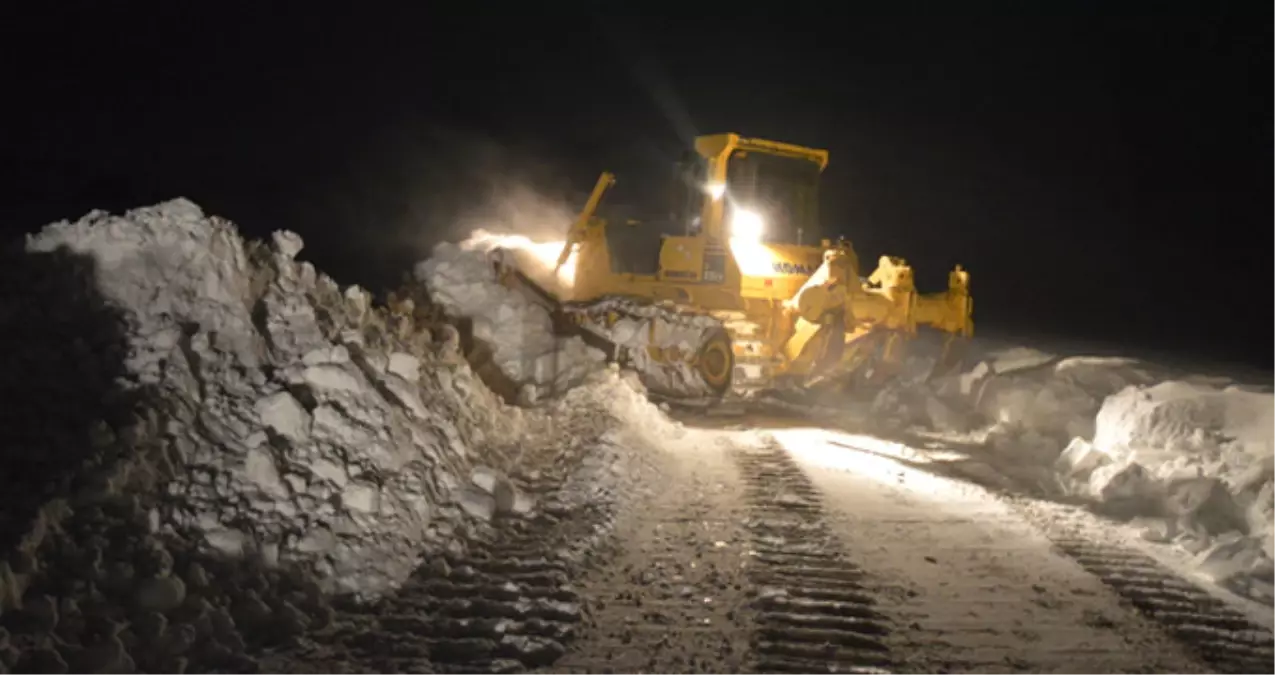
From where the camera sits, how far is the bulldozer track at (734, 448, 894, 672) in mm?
4844

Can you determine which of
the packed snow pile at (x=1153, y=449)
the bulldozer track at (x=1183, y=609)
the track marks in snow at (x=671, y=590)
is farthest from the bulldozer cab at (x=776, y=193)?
the bulldozer track at (x=1183, y=609)

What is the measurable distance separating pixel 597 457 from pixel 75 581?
4.70m

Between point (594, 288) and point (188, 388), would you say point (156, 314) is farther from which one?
point (594, 288)

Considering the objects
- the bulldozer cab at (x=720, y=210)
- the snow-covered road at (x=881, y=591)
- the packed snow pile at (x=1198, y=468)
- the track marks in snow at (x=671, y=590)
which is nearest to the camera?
the track marks in snow at (x=671, y=590)

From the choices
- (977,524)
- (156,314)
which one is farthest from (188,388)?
(977,524)

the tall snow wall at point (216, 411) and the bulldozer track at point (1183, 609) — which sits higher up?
the tall snow wall at point (216, 411)

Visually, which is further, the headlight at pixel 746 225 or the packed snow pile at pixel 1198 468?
the headlight at pixel 746 225

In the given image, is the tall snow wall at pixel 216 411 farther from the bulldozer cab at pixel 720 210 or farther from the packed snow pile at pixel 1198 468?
the bulldozer cab at pixel 720 210

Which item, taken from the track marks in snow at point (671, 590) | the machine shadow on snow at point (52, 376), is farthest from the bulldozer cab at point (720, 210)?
the machine shadow on snow at point (52, 376)

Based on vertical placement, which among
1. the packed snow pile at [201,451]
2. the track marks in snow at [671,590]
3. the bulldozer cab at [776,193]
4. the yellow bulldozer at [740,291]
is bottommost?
the track marks in snow at [671,590]

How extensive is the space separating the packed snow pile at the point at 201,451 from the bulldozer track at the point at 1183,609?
4.07 m

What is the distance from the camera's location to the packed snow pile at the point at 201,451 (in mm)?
4262

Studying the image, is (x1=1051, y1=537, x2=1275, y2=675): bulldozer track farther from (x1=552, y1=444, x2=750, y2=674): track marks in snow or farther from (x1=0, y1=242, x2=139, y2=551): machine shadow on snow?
(x1=0, y1=242, x2=139, y2=551): machine shadow on snow

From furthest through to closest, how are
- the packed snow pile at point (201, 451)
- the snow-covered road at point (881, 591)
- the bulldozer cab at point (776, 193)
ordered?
1. the bulldozer cab at point (776, 193)
2. the snow-covered road at point (881, 591)
3. the packed snow pile at point (201, 451)
